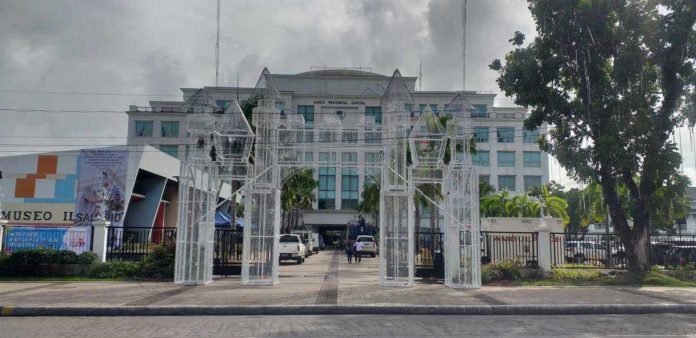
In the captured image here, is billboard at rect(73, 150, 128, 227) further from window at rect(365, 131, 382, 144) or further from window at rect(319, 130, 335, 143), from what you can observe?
window at rect(365, 131, 382, 144)

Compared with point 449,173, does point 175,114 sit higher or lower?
higher

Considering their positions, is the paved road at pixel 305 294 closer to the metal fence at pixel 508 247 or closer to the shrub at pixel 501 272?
the shrub at pixel 501 272

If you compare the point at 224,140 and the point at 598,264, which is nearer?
the point at 224,140

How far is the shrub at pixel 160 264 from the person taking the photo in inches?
743

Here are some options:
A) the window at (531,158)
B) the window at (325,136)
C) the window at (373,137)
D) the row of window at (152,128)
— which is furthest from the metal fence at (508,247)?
the row of window at (152,128)

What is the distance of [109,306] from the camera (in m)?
12.5

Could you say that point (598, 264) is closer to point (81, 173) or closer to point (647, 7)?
point (647, 7)

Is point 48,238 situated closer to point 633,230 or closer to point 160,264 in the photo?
point 160,264

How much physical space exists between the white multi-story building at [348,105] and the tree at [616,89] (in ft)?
130

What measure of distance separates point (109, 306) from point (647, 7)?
64.1ft

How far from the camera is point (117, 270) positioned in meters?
19.1

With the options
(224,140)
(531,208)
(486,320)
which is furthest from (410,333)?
(531,208)

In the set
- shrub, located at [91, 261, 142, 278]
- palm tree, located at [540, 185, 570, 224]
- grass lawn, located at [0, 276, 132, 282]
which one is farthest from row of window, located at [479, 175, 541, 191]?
grass lawn, located at [0, 276, 132, 282]

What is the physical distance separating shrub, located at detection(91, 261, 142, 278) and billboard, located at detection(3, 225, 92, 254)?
4.22ft
